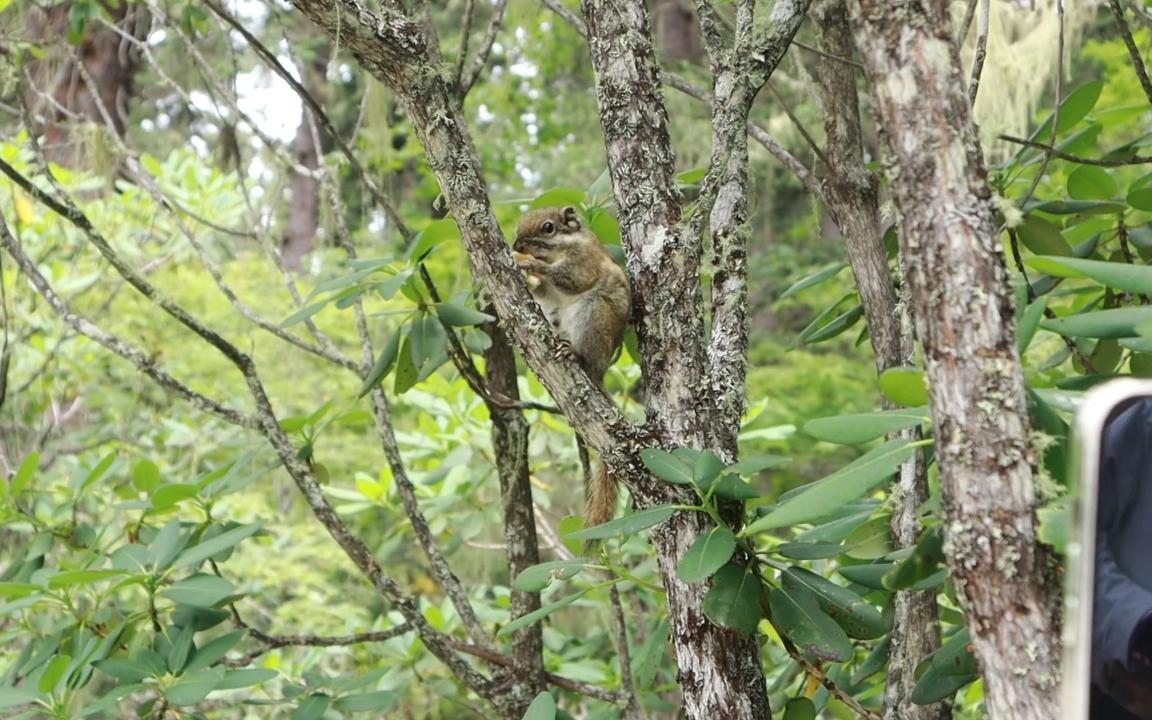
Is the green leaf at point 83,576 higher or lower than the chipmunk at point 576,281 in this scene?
lower

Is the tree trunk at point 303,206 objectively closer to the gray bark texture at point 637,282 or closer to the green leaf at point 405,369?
the green leaf at point 405,369

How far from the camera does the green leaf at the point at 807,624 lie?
1176 millimetres

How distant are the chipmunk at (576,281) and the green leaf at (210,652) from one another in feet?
2.80

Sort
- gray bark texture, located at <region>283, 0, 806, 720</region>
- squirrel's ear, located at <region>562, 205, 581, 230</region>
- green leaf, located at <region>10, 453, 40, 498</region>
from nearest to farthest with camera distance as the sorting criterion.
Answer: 1. gray bark texture, located at <region>283, 0, 806, 720</region>
2. green leaf, located at <region>10, 453, 40, 498</region>
3. squirrel's ear, located at <region>562, 205, 581, 230</region>

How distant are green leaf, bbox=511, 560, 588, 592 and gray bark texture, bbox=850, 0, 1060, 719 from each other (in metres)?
0.56

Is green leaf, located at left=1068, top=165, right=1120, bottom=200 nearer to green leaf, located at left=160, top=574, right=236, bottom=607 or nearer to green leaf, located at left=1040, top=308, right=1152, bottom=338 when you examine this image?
green leaf, located at left=1040, top=308, right=1152, bottom=338

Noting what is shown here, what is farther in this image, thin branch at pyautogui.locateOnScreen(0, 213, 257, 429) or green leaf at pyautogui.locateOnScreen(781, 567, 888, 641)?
thin branch at pyautogui.locateOnScreen(0, 213, 257, 429)

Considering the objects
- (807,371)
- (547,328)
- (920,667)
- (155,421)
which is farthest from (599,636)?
(807,371)

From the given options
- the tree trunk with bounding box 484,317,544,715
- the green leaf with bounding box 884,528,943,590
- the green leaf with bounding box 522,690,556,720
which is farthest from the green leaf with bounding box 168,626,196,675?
the green leaf with bounding box 884,528,943,590

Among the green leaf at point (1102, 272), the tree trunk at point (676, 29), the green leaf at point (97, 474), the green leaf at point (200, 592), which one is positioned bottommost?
the green leaf at point (1102, 272)

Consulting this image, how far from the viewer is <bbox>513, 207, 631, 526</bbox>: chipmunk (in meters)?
2.31

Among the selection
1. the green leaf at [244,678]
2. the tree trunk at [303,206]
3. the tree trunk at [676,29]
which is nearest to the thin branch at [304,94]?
the green leaf at [244,678]

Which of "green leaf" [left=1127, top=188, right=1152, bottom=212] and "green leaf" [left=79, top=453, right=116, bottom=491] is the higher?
"green leaf" [left=79, top=453, right=116, bottom=491]

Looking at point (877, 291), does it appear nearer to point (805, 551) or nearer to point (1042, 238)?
point (1042, 238)
